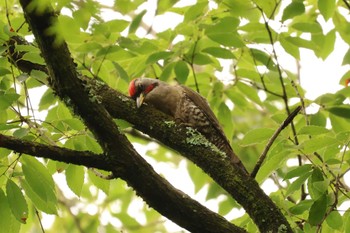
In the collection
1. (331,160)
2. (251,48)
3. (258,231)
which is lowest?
(258,231)

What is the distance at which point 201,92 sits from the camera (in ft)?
15.9

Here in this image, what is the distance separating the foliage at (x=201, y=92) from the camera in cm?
297

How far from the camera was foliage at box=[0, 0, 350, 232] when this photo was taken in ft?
9.73

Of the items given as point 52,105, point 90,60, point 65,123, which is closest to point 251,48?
point 90,60

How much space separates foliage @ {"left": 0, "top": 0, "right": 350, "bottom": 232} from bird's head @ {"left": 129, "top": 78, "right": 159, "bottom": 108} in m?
0.08

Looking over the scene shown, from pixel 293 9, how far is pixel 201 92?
1205mm

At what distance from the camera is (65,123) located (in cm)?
321

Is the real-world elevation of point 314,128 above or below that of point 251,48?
below

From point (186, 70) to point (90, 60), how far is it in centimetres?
64

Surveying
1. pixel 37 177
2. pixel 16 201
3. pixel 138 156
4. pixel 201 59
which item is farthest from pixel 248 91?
pixel 16 201

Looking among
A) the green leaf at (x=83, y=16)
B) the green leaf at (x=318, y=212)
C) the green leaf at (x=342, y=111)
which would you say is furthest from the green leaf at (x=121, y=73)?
the green leaf at (x=83, y=16)

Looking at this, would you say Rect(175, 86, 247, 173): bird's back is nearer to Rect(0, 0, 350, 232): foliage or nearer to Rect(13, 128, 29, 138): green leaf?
Rect(0, 0, 350, 232): foliage

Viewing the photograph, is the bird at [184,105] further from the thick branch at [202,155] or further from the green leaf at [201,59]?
the thick branch at [202,155]

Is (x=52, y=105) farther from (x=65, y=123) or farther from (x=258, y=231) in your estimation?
(x=258, y=231)
